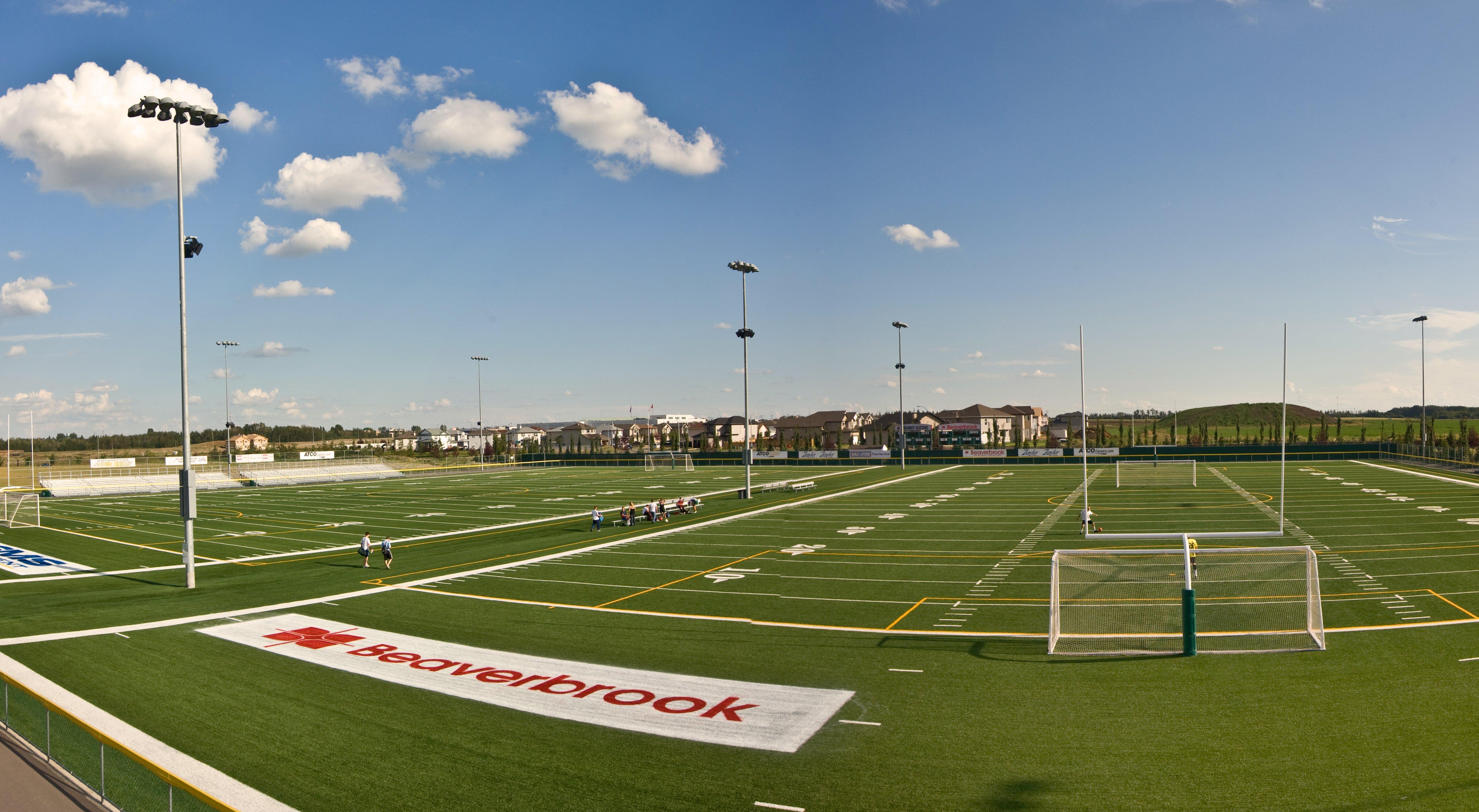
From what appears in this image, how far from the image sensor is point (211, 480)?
265 ft

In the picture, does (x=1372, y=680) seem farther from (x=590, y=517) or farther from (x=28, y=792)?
(x=590, y=517)

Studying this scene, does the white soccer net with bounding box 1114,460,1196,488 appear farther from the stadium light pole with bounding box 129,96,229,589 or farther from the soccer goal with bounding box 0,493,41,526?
the soccer goal with bounding box 0,493,41,526

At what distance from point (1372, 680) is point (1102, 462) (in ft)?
261

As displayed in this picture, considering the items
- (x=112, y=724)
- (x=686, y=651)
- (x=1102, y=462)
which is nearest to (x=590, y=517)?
(x=686, y=651)

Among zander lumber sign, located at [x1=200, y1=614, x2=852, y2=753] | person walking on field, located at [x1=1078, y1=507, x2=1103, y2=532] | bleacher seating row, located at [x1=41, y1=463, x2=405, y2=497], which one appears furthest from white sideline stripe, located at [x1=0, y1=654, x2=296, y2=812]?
bleacher seating row, located at [x1=41, y1=463, x2=405, y2=497]

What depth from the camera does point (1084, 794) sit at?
884 cm

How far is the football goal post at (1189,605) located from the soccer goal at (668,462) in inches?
2876

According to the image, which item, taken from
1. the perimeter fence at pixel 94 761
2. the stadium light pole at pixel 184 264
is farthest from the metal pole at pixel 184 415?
the perimeter fence at pixel 94 761

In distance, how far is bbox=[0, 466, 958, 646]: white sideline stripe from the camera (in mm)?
18156

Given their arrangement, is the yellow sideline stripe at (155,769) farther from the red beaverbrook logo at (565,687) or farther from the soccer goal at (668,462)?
the soccer goal at (668,462)

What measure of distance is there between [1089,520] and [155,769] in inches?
1156

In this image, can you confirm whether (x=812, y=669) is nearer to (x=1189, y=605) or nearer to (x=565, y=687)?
(x=565, y=687)

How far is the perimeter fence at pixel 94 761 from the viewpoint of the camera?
8.49 meters

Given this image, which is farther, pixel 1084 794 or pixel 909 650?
pixel 909 650
